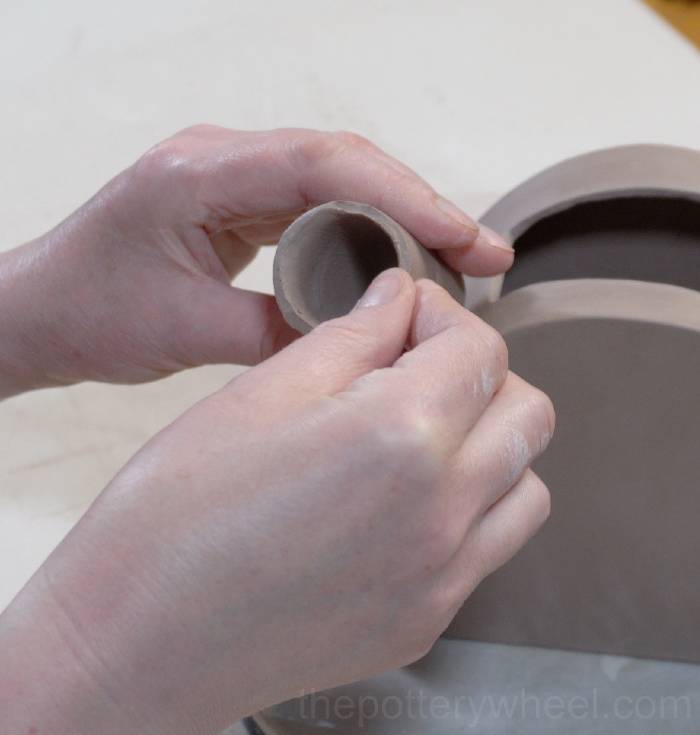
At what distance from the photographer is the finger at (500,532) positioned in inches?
22.5

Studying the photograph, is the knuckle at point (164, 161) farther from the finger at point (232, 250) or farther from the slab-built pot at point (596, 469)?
the slab-built pot at point (596, 469)

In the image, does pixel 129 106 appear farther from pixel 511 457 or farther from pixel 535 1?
pixel 511 457

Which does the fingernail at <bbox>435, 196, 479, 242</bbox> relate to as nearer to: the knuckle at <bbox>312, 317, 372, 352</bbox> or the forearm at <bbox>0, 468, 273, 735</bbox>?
the knuckle at <bbox>312, 317, 372, 352</bbox>

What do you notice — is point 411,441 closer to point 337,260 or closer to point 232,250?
point 337,260

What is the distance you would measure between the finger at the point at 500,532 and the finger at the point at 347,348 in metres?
0.11

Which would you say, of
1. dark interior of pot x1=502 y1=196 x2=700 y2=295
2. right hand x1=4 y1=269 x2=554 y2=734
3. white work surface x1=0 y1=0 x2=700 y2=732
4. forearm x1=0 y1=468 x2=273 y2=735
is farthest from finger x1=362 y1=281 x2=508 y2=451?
white work surface x1=0 y1=0 x2=700 y2=732

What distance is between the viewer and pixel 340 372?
55 centimetres

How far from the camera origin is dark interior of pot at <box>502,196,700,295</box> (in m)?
0.79

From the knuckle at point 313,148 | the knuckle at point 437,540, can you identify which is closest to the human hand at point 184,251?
the knuckle at point 313,148

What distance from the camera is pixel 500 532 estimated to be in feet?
1.92

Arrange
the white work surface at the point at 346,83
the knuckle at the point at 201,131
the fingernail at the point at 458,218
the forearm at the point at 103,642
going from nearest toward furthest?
1. the forearm at the point at 103,642
2. the fingernail at the point at 458,218
3. the knuckle at the point at 201,131
4. the white work surface at the point at 346,83

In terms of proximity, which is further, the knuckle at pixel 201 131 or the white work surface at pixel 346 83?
the white work surface at pixel 346 83

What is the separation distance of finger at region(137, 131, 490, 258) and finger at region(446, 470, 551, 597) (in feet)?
0.59

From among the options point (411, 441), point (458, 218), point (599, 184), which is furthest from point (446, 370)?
point (599, 184)
